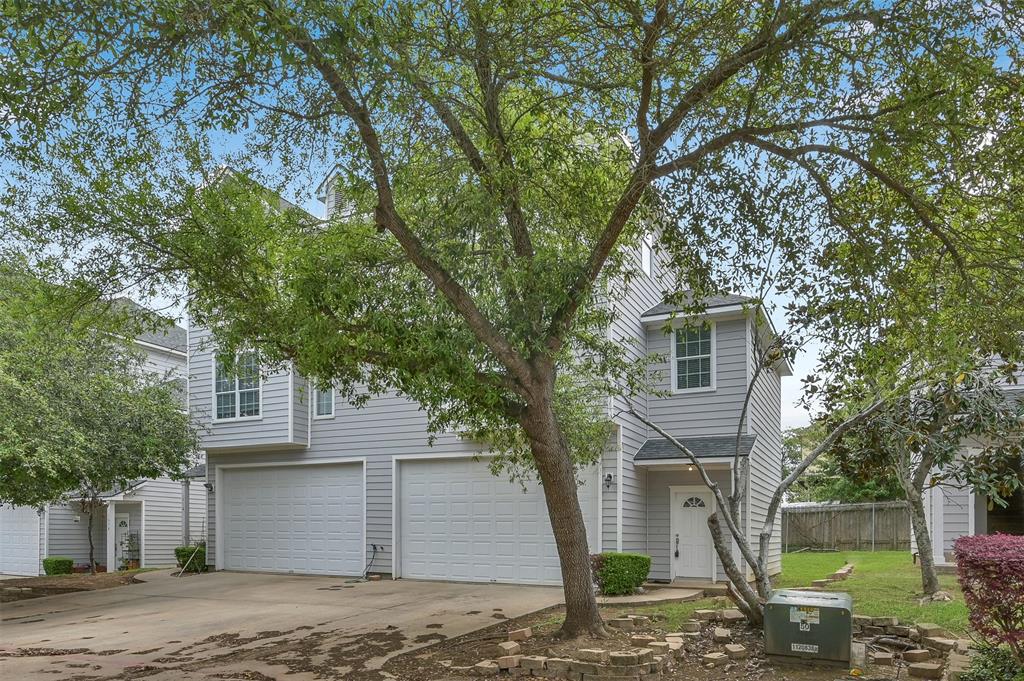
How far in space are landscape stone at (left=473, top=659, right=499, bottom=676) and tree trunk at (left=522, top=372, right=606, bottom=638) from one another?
4.05 ft

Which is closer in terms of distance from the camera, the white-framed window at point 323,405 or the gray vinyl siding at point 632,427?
the gray vinyl siding at point 632,427

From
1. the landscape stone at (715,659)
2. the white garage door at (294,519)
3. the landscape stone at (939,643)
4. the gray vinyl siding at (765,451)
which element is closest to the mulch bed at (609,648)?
the landscape stone at (715,659)

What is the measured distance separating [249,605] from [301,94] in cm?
843

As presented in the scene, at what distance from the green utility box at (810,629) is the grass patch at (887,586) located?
7.26ft

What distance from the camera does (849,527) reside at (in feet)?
87.5

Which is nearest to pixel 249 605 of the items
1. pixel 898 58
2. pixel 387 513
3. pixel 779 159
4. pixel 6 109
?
pixel 387 513

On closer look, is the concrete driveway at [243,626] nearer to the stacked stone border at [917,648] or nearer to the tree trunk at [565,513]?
the tree trunk at [565,513]

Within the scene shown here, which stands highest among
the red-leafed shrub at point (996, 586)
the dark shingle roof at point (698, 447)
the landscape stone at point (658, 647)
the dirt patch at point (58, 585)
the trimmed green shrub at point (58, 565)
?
the dark shingle roof at point (698, 447)

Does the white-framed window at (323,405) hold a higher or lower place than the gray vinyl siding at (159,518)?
higher

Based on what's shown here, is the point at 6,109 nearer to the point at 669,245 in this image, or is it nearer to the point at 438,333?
the point at 438,333

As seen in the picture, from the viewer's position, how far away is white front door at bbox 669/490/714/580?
15.1 meters

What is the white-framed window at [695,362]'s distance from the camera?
51.4ft

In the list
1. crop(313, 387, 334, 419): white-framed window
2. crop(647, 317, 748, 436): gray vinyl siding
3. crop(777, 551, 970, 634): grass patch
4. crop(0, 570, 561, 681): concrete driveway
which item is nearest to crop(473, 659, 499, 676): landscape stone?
crop(0, 570, 561, 681): concrete driveway

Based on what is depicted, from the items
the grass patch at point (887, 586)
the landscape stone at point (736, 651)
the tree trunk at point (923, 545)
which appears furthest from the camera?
the tree trunk at point (923, 545)
